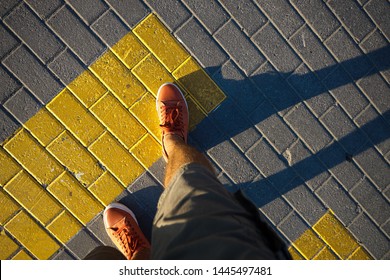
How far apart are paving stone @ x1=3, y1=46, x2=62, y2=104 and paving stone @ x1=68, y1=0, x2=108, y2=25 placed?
625mm

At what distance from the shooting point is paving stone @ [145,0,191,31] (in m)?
2.99

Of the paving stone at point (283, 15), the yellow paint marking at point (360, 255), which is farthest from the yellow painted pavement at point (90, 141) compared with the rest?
the yellow paint marking at point (360, 255)

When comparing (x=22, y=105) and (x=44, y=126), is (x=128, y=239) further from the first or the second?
(x=22, y=105)

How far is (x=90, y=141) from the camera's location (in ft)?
9.91

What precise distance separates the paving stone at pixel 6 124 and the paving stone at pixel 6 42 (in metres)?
0.53

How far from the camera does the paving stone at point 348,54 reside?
317cm

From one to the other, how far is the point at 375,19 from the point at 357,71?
578mm

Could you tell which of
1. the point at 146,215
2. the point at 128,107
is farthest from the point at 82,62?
the point at 146,215

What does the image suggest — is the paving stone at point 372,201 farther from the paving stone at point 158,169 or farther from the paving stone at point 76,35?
the paving stone at point 76,35

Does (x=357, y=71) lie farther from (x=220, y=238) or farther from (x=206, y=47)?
(x=220, y=238)

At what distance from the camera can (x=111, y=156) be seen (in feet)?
10.0

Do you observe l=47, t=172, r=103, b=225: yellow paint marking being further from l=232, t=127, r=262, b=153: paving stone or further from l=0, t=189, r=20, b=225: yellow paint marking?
l=232, t=127, r=262, b=153: paving stone

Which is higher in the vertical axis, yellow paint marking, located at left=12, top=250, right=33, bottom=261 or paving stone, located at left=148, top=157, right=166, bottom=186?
yellow paint marking, located at left=12, top=250, right=33, bottom=261

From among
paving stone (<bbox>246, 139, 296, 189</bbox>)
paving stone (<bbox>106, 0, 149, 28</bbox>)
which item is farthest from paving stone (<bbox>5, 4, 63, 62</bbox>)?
paving stone (<bbox>246, 139, 296, 189</bbox>)
